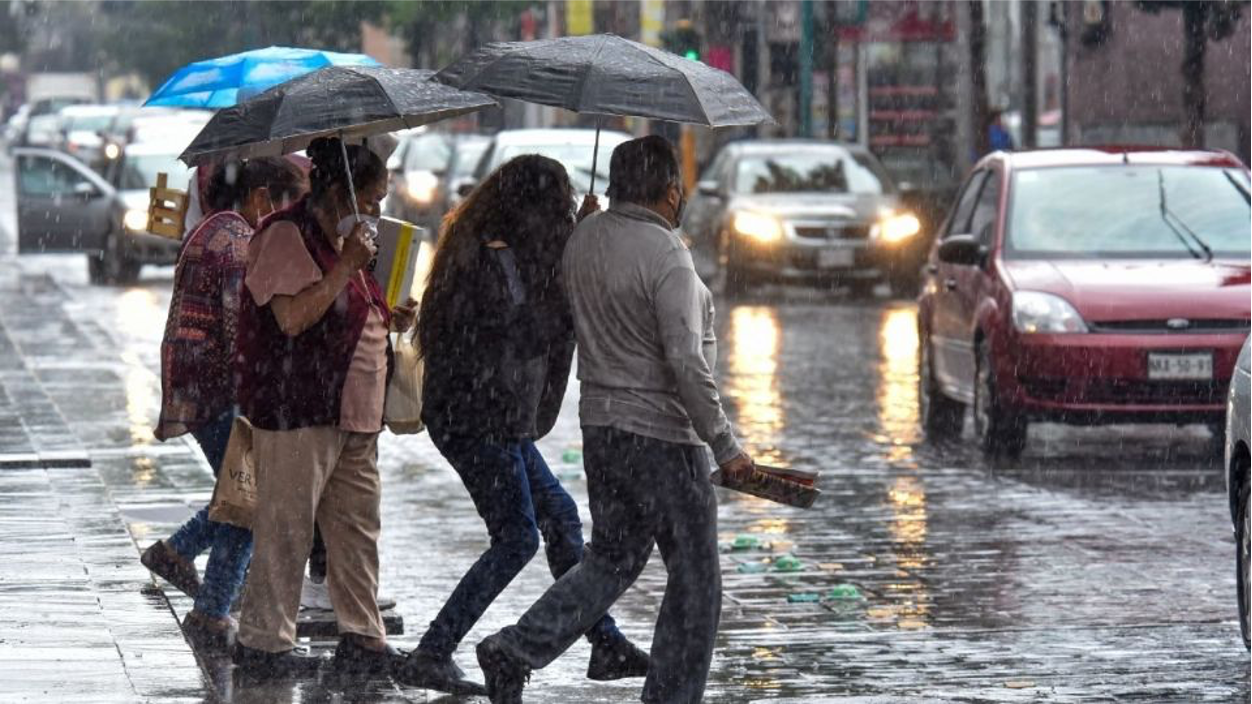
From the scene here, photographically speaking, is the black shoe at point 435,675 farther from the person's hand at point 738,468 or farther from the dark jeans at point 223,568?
the person's hand at point 738,468

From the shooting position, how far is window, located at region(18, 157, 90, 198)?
1224 inches

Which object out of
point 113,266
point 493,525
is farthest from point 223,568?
point 113,266

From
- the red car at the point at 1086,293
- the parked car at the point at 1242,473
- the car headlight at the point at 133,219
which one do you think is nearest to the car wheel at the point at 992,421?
the red car at the point at 1086,293

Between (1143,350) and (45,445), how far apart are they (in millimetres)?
5473

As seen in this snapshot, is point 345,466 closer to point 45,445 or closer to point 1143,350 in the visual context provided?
point 45,445

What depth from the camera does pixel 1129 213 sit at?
591 inches

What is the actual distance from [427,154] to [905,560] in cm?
3094

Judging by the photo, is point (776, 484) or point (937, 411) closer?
point (776, 484)

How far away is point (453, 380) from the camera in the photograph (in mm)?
8023

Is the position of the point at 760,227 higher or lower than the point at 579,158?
lower

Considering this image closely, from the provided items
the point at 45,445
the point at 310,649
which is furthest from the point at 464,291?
the point at 45,445

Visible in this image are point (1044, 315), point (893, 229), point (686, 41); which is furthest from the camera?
point (686, 41)

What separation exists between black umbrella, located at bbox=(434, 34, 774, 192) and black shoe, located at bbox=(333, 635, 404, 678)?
169 cm

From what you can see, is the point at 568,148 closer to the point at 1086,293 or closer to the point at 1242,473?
the point at 1086,293
